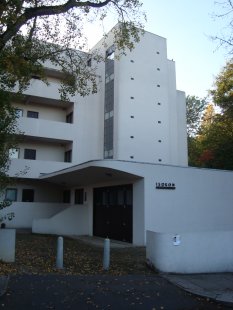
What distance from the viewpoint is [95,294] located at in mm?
8508

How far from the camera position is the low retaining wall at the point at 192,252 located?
11500 mm

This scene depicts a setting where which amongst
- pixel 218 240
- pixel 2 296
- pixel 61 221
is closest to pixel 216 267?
pixel 218 240

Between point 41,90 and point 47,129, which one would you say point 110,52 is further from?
point 47,129

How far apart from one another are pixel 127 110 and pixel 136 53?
5.34 meters

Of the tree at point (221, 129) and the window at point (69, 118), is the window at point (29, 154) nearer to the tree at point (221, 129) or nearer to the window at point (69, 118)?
the window at point (69, 118)

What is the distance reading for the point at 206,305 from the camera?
8.30m

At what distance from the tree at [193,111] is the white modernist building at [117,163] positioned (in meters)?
17.7

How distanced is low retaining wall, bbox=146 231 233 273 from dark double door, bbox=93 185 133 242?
8.46 meters

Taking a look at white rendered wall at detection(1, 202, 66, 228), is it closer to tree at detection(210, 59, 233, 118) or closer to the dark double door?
the dark double door

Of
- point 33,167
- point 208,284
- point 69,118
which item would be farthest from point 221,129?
point 208,284

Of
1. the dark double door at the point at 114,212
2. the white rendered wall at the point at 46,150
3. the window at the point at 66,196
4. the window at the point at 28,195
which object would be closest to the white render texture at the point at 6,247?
the dark double door at the point at 114,212

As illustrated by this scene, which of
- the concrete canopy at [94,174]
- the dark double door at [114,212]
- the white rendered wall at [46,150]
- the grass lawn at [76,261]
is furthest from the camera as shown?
the white rendered wall at [46,150]

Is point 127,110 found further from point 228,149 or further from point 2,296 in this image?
point 2,296

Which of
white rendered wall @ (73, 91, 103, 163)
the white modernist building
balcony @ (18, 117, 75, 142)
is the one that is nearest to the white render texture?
the white modernist building
